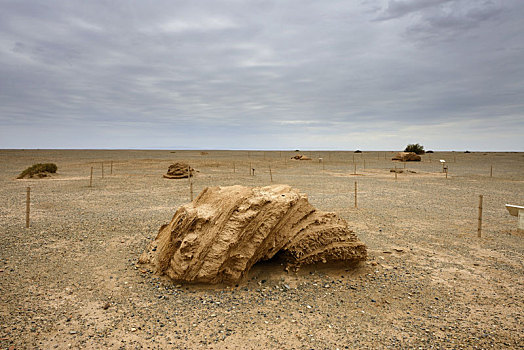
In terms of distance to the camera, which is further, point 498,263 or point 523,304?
point 498,263

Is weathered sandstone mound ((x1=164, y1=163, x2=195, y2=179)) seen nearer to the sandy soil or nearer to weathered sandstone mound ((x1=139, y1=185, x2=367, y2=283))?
the sandy soil

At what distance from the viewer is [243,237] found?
7.29 metres

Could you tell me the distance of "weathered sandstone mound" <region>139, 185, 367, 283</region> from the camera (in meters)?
7.14

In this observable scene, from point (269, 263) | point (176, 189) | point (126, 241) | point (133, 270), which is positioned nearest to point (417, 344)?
point (269, 263)

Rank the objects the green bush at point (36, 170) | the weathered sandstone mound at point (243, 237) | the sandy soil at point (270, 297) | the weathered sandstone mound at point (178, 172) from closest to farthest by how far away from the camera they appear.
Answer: the sandy soil at point (270, 297) → the weathered sandstone mound at point (243, 237) → the green bush at point (36, 170) → the weathered sandstone mound at point (178, 172)

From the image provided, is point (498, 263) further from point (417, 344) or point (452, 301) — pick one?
point (417, 344)

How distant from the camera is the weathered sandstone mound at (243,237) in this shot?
23.4 ft

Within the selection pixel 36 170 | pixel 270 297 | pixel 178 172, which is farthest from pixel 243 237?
pixel 36 170

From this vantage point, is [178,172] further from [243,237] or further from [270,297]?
[270,297]

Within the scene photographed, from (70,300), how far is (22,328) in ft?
3.46

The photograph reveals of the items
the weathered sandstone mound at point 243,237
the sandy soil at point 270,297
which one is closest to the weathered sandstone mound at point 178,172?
the sandy soil at point 270,297

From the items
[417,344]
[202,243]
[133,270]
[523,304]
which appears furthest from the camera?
[133,270]

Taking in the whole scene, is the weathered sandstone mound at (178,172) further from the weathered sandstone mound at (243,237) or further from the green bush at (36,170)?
the weathered sandstone mound at (243,237)

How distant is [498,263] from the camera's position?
8.82m
